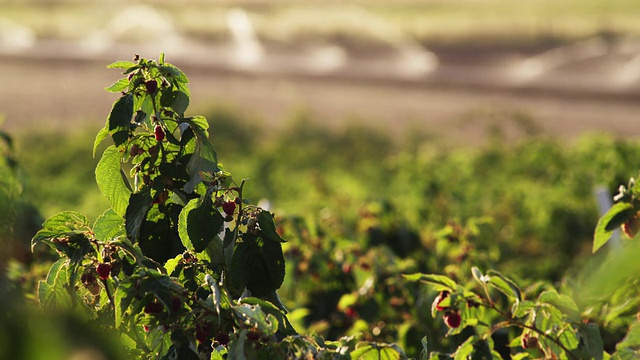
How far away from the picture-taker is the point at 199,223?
1.63 m

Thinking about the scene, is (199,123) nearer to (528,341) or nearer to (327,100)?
(528,341)

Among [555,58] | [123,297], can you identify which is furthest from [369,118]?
[123,297]

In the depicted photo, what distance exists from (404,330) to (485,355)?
39.3 inches

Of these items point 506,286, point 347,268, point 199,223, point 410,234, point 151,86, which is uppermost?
point 151,86

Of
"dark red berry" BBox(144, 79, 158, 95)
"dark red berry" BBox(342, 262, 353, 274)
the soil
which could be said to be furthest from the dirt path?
"dark red berry" BBox(144, 79, 158, 95)

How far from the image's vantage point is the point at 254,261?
1678 mm

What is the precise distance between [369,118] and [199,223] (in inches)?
449

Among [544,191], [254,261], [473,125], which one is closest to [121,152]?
[254,261]

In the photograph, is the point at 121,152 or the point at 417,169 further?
the point at 417,169

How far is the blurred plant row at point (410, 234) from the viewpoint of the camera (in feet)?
6.41

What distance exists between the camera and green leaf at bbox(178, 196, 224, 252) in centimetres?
163

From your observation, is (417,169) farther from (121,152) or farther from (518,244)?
(121,152)

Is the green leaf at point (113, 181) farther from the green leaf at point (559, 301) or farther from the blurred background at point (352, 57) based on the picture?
the blurred background at point (352, 57)

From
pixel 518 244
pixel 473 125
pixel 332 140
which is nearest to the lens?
pixel 518 244
